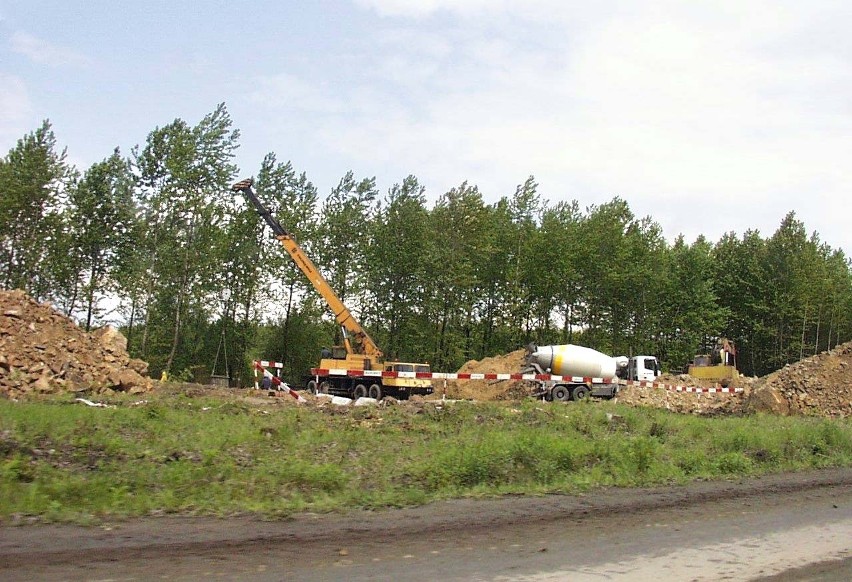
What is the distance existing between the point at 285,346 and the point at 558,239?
2065 centimetres

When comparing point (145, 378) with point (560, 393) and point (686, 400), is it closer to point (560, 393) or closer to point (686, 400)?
point (560, 393)

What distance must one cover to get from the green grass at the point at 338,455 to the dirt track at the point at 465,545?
0.76 metres

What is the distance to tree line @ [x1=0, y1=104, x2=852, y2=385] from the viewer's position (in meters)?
41.6

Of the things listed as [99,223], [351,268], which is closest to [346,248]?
[351,268]

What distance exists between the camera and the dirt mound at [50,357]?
20391mm

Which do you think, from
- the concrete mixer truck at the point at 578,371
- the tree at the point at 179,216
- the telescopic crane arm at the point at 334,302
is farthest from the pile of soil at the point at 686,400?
the tree at the point at 179,216

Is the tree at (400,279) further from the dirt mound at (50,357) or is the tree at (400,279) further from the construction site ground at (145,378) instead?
the dirt mound at (50,357)

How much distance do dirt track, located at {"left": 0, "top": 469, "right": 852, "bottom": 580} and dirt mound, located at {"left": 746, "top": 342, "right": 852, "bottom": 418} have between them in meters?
19.1

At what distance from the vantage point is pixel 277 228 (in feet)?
105

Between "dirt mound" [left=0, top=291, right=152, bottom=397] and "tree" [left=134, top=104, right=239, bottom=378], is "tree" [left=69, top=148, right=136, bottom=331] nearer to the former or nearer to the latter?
"tree" [left=134, top=104, right=239, bottom=378]

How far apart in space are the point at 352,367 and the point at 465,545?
79.7 ft

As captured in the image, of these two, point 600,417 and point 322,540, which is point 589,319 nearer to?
point 600,417

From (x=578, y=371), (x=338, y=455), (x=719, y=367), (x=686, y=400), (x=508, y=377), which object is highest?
(x=719, y=367)

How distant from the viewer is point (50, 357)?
Result: 2156cm
